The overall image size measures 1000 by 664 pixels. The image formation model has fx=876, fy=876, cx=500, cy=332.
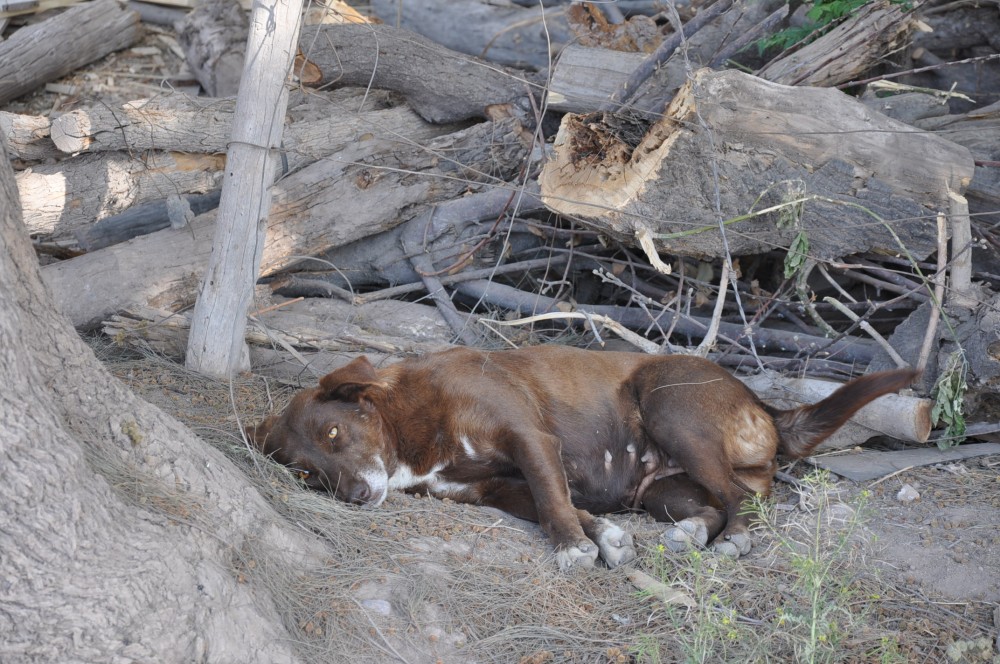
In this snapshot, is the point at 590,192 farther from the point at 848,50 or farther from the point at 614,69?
the point at 848,50

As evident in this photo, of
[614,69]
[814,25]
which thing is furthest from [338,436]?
[814,25]

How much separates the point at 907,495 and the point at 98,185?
617 cm

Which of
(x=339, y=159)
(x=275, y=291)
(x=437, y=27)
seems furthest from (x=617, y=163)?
(x=437, y=27)

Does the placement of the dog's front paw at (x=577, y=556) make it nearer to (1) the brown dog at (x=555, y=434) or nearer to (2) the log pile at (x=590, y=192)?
(1) the brown dog at (x=555, y=434)

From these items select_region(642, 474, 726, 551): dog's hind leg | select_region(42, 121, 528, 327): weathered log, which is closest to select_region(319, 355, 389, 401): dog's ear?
select_region(642, 474, 726, 551): dog's hind leg

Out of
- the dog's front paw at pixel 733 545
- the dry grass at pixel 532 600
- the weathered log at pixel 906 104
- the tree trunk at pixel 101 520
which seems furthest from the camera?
the weathered log at pixel 906 104

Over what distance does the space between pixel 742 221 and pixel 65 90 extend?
7310mm

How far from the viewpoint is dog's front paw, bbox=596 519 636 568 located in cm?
415

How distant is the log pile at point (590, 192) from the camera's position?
5262 millimetres

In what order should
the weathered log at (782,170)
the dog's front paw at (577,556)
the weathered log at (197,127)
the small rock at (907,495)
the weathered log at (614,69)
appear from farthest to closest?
the weathered log at (197,127) → the weathered log at (614,69) → the weathered log at (782,170) → the small rock at (907,495) → the dog's front paw at (577,556)

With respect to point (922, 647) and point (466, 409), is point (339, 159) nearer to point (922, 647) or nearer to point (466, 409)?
point (466, 409)

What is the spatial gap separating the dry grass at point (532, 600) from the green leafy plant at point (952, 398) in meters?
1.10

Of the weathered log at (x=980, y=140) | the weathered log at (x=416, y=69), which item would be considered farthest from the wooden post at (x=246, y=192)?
the weathered log at (x=980, y=140)

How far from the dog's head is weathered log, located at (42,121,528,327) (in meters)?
1.93
